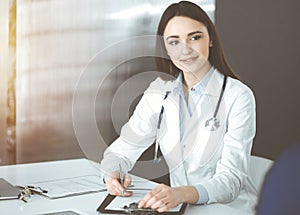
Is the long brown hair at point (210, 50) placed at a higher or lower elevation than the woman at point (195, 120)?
higher

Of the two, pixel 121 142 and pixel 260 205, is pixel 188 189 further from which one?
pixel 260 205

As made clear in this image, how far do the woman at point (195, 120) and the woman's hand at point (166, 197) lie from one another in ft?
0.58

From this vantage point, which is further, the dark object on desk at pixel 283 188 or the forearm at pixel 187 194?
the forearm at pixel 187 194

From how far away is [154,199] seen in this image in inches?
53.2

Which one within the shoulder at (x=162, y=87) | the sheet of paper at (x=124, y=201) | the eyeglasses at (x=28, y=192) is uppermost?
the shoulder at (x=162, y=87)

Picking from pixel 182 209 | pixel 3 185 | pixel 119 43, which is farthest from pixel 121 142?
pixel 119 43

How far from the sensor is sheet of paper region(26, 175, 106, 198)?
62.7 inches

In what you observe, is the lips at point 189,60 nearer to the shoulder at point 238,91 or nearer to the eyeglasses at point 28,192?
the shoulder at point 238,91

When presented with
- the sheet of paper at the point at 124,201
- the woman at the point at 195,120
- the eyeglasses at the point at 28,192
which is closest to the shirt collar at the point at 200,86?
the woman at the point at 195,120

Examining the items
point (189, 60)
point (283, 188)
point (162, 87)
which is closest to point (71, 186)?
point (162, 87)

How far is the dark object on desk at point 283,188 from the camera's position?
40cm

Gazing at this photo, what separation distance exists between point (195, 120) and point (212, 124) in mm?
100

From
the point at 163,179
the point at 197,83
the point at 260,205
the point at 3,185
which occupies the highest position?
the point at 260,205

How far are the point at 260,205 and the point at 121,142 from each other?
1660 mm
